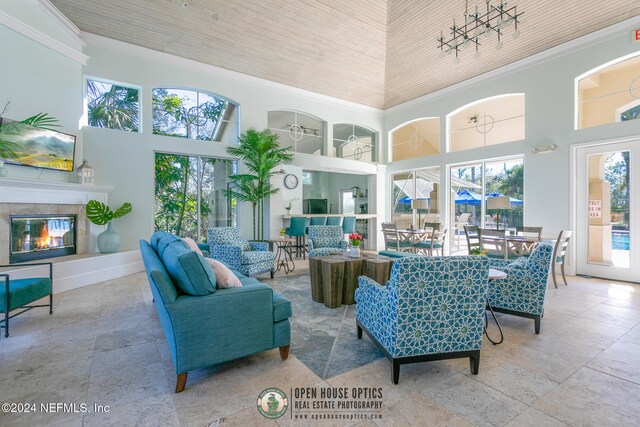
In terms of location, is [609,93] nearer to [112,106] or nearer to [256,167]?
[256,167]

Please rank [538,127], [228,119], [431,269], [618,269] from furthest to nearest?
[228,119] < [538,127] < [618,269] < [431,269]

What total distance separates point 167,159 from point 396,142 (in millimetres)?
6608

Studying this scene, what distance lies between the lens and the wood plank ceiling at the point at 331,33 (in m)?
5.23

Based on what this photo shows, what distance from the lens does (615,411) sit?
1.81 metres

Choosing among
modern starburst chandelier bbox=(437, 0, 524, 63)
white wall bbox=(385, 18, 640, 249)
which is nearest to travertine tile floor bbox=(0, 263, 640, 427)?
white wall bbox=(385, 18, 640, 249)

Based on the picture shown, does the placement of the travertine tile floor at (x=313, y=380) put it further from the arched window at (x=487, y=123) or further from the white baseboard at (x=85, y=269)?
the arched window at (x=487, y=123)

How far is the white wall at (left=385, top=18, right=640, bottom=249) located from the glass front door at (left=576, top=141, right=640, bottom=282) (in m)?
0.25

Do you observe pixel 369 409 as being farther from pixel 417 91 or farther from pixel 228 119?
pixel 417 91

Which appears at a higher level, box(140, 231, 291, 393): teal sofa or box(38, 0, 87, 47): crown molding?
box(38, 0, 87, 47): crown molding

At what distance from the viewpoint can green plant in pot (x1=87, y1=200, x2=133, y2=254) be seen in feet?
17.0

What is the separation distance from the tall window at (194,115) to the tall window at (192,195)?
0.54m

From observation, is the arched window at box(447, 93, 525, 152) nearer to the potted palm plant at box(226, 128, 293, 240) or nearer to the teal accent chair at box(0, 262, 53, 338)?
the potted palm plant at box(226, 128, 293, 240)

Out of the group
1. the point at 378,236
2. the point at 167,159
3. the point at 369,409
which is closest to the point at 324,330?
the point at 369,409

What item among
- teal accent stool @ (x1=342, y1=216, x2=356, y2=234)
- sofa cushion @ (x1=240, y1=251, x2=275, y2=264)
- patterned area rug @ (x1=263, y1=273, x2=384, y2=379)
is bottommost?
patterned area rug @ (x1=263, y1=273, x2=384, y2=379)
